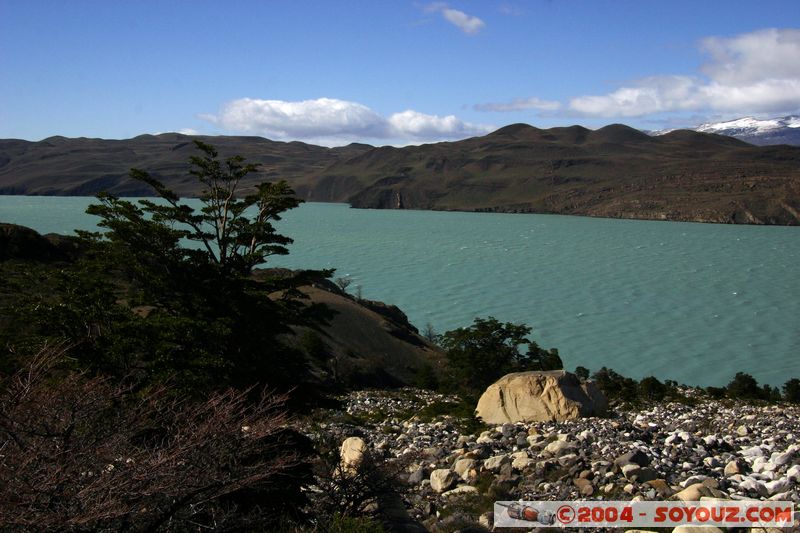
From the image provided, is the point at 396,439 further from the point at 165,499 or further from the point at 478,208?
the point at 478,208

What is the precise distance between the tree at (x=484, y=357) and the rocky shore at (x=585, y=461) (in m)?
12.1

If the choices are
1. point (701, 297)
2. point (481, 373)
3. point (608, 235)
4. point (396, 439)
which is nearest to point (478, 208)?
→ point (608, 235)

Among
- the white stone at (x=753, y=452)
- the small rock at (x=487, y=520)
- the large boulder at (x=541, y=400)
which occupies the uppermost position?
the white stone at (x=753, y=452)

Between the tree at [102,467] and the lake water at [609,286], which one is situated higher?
the tree at [102,467]

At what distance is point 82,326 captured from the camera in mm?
10922

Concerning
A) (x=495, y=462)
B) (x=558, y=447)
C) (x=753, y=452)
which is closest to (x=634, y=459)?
(x=558, y=447)

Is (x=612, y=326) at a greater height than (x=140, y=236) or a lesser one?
lesser

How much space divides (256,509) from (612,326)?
41.9m

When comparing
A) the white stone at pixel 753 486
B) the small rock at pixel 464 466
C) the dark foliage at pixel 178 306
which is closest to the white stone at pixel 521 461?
the small rock at pixel 464 466

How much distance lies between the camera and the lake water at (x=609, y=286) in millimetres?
40031

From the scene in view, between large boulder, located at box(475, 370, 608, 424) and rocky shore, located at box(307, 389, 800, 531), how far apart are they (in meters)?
0.94

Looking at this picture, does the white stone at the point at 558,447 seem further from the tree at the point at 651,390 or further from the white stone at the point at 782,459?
the tree at the point at 651,390

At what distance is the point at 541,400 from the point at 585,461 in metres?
6.78

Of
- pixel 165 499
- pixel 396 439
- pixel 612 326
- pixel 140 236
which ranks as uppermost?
pixel 140 236
